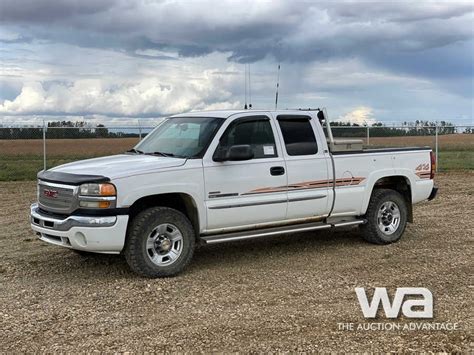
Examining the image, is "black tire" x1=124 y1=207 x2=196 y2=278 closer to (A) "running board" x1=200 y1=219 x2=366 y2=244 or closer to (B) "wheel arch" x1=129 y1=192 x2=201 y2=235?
(B) "wheel arch" x1=129 y1=192 x2=201 y2=235

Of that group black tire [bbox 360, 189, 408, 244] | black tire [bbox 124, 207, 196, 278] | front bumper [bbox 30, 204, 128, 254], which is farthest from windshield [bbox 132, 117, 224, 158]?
black tire [bbox 360, 189, 408, 244]

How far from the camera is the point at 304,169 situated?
773 cm

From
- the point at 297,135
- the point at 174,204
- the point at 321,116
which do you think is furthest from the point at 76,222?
the point at 321,116

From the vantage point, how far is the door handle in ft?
24.4

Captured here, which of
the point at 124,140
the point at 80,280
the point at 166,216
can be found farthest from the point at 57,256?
the point at 124,140

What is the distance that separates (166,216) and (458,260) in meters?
3.89

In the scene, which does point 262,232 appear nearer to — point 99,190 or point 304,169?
point 304,169

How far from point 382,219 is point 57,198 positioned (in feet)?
15.6

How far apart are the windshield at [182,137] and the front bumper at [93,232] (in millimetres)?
1263

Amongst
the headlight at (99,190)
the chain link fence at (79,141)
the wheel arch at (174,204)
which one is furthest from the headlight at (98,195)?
the chain link fence at (79,141)

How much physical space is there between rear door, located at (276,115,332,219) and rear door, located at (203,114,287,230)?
0.13m

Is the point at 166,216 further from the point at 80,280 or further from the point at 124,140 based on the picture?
the point at 124,140

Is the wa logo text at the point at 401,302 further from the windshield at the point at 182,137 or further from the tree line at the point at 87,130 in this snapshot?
the tree line at the point at 87,130

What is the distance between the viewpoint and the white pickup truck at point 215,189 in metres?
6.45
